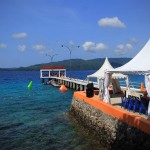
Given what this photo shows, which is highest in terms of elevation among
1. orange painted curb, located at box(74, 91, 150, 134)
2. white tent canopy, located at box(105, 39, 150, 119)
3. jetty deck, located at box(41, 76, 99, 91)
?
white tent canopy, located at box(105, 39, 150, 119)

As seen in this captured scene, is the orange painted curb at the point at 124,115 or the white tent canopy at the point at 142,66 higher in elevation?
the white tent canopy at the point at 142,66

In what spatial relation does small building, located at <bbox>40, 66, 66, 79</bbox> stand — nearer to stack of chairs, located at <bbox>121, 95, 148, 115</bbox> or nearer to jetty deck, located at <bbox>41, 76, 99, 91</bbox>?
jetty deck, located at <bbox>41, 76, 99, 91</bbox>

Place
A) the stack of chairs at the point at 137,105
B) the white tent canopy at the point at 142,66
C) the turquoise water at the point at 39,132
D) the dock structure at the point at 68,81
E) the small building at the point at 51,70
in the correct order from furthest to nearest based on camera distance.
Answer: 1. the small building at the point at 51,70
2. the dock structure at the point at 68,81
3. the turquoise water at the point at 39,132
4. the stack of chairs at the point at 137,105
5. the white tent canopy at the point at 142,66

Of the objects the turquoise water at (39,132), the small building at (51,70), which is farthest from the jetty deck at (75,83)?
the turquoise water at (39,132)

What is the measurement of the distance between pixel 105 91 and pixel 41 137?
17.0 feet

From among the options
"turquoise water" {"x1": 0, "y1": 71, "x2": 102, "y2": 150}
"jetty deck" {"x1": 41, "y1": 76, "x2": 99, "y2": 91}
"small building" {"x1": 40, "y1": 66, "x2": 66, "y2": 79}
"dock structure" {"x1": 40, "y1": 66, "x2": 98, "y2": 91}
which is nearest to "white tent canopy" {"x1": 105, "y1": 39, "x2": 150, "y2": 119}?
"turquoise water" {"x1": 0, "y1": 71, "x2": 102, "y2": 150}

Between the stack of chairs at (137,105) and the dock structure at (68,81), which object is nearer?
the stack of chairs at (137,105)

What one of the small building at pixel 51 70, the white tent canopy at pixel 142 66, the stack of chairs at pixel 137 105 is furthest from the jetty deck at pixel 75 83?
the white tent canopy at pixel 142 66

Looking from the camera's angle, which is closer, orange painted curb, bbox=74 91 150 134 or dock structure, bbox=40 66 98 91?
orange painted curb, bbox=74 91 150 134

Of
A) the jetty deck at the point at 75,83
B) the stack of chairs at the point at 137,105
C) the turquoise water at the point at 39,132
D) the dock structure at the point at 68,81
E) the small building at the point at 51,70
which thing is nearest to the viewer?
the stack of chairs at the point at 137,105

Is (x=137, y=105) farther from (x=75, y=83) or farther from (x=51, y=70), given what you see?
(x=51, y=70)

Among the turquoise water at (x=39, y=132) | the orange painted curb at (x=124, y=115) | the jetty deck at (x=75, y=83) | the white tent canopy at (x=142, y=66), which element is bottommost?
the turquoise water at (x=39, y=132)

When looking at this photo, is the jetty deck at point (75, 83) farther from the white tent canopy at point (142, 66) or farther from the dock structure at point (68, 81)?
the white tent canopy at point (142, 66)

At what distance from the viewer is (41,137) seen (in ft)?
55.2
